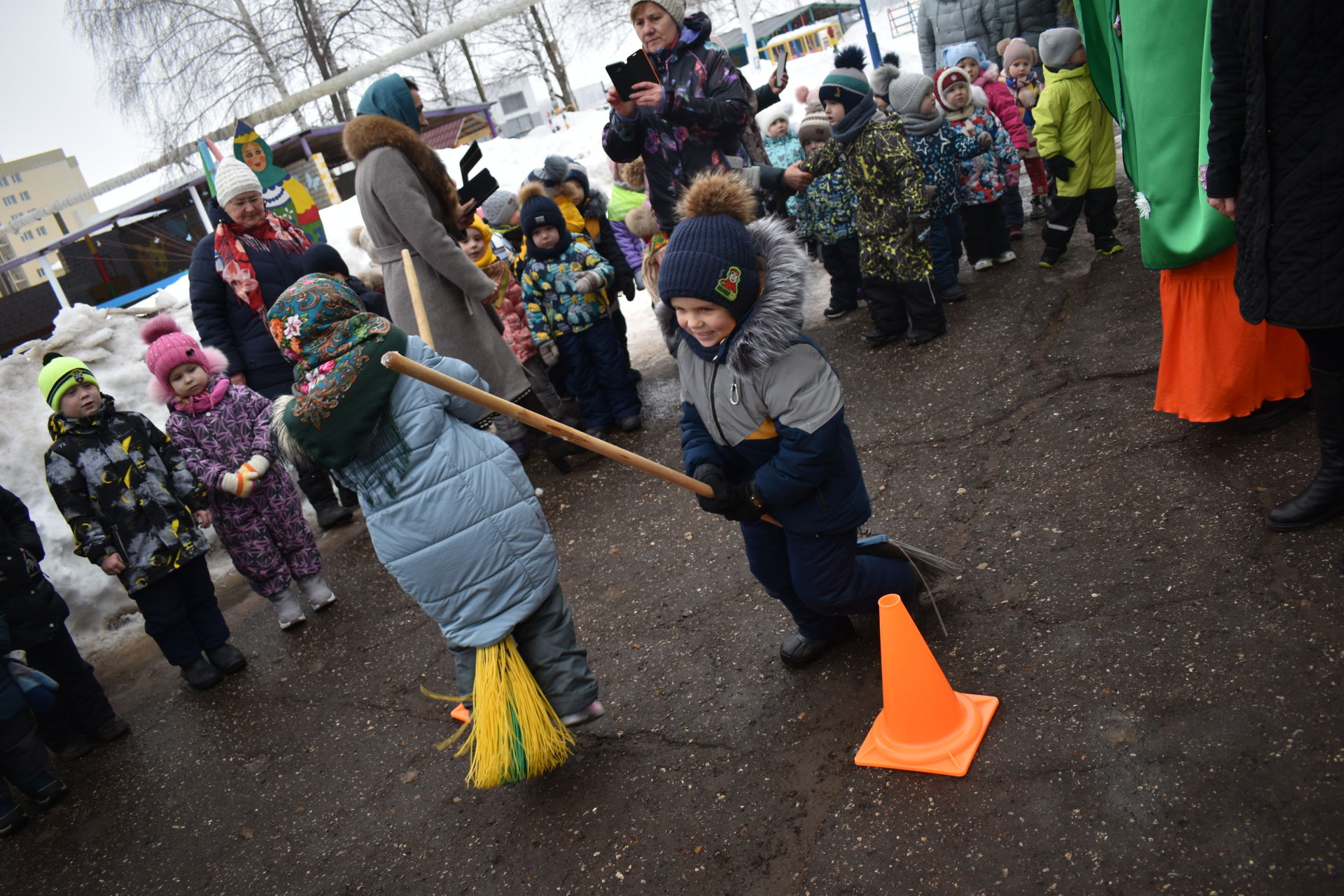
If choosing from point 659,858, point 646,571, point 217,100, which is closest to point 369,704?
→ point 646,571

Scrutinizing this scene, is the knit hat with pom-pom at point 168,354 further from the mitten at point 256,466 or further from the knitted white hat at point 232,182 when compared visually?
the knitted white hat at point 232,182

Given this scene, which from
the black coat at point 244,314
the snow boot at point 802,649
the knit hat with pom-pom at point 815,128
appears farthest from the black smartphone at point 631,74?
the snow boot at point 802,649

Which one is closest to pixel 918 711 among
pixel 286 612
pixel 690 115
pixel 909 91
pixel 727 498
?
pixel 727 498

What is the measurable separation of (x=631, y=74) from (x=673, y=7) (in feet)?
1.44

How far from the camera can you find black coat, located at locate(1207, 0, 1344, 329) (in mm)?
2344

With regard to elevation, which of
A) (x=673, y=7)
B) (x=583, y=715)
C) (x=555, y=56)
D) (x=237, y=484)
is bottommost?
(x=583, y=715)

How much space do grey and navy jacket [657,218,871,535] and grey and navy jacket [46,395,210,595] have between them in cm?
294

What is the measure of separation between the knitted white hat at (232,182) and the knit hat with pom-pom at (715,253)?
3.38m

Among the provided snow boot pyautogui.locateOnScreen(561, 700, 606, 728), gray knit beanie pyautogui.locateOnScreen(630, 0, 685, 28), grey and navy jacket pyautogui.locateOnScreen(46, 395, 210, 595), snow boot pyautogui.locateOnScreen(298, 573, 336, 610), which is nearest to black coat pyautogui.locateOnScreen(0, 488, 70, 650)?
grey and navy jacket pyautogui.locateOnScreen(46, 395, 210, 595)

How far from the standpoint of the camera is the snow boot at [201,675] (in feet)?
15.1

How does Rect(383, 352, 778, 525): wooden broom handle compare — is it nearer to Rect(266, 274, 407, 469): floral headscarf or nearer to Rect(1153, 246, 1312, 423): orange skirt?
Rect(266, 274, 407, 469): floral headscarf

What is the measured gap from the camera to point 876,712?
287 cm

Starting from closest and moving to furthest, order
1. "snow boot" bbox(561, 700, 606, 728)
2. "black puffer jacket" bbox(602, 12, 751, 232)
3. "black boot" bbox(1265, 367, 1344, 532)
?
"black boot" bbox(1265, 367, 1344, 532) → "snow boot" bbox(561, 700, 606, 728) → "black puffer jacket" bbox(602, 12, 751, 232)

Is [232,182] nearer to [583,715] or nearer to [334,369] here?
[334,369]
